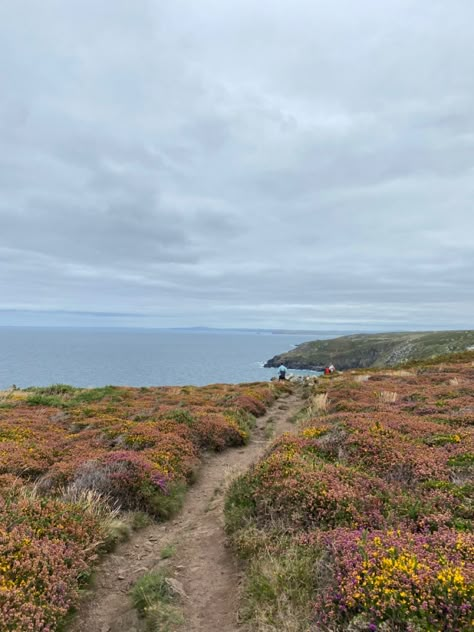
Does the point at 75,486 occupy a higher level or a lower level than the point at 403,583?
lower

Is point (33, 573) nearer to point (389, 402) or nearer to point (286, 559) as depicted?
point (286, 559)

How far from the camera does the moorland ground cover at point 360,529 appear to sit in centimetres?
388

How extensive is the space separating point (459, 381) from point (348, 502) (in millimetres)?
20286

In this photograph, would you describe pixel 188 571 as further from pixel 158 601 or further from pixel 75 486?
pixel 75 486

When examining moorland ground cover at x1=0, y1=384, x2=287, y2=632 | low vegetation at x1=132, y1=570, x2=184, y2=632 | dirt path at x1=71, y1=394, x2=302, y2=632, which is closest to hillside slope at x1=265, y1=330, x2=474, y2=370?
moorland ground cover at x1=0, y1=384, x2=287, y2=632

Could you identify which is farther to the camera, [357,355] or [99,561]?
[357,355]

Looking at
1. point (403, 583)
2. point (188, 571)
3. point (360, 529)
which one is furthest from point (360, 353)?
point (403, 583)

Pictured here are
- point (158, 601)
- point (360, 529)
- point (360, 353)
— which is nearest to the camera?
point (158, 601)

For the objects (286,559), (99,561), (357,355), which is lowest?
(357,355)

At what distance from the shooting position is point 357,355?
14875 centimetres

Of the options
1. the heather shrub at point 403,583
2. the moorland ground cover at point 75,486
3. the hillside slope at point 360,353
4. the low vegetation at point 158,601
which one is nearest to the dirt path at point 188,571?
the low vegetation at point 158,601

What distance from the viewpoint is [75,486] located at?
28.0ft

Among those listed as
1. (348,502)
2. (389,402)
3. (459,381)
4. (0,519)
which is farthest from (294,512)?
(459,381)

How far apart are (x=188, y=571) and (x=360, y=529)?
3.17 m
